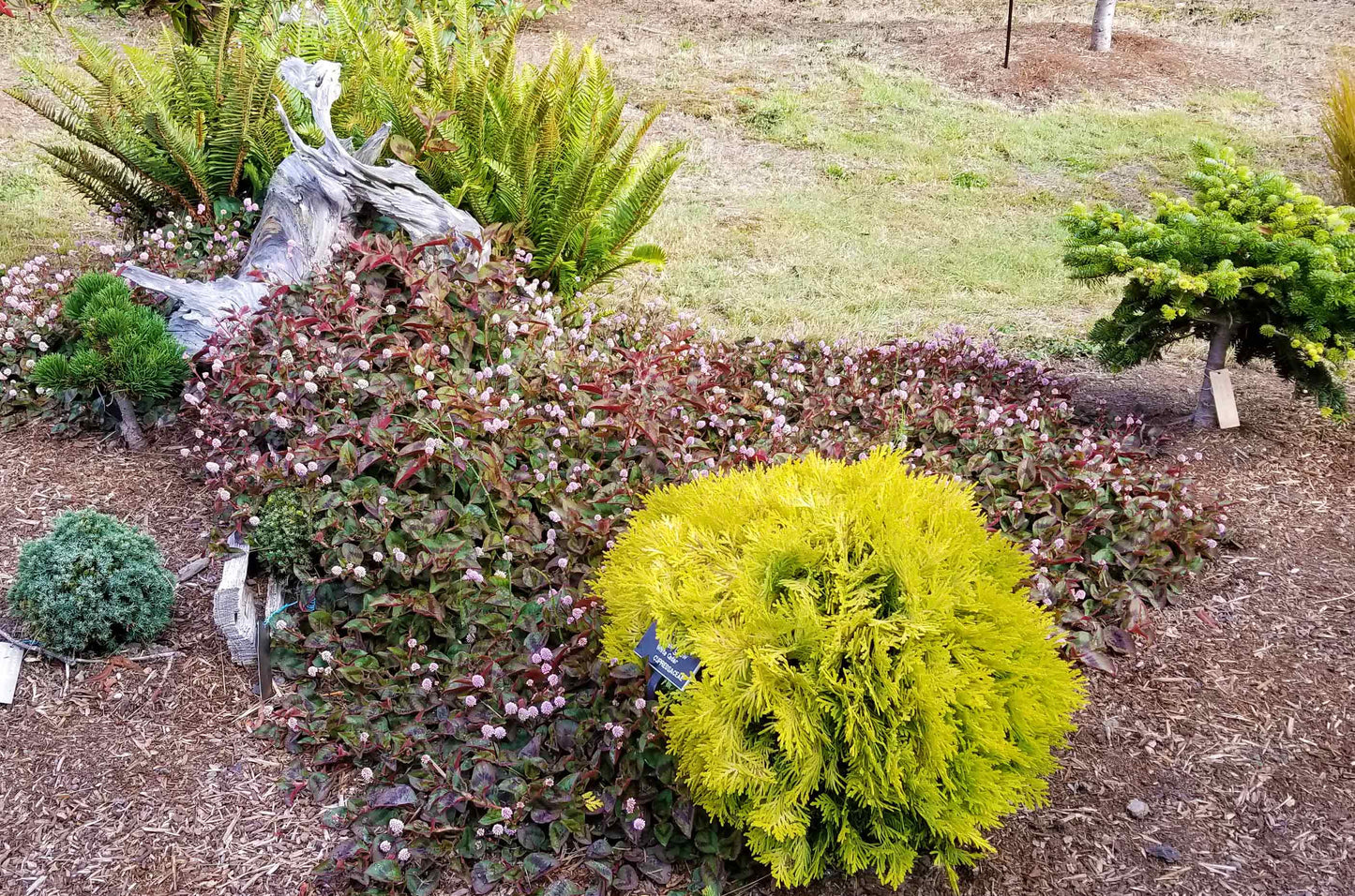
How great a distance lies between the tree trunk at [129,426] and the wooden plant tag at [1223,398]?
4.50 metres

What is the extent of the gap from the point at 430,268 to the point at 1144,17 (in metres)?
12.1

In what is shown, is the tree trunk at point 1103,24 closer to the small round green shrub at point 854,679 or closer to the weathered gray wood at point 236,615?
the small round green shrub at point 854,679

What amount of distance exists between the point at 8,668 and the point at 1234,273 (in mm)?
4413

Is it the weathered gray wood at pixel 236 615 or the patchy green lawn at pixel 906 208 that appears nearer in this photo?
the weathered gray wood at pixel 236 615

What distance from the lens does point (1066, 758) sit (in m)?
2.89

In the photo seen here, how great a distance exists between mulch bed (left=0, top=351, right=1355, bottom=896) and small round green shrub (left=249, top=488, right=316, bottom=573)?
1.02ft

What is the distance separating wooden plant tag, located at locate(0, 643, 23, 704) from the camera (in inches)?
113

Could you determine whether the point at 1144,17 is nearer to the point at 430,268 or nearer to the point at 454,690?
the point at 430,268

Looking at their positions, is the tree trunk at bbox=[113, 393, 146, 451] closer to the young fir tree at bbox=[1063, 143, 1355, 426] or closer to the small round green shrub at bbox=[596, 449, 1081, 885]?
the small round green shrub at bbox=[596, 449, 1081, 885]

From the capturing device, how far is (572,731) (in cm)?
268

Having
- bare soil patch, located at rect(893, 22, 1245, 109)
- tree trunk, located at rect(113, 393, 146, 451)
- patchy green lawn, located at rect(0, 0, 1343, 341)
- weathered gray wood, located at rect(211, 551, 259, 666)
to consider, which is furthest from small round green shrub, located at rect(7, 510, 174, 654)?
bare soil patch, located at rect(893, 22, 1245, 109)

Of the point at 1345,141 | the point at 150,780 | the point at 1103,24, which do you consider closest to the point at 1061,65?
the point at 1103,24

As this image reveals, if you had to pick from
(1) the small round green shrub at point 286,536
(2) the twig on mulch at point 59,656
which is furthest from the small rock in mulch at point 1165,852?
(2) the twig on mulch at point 59,656

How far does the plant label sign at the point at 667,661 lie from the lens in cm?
236
